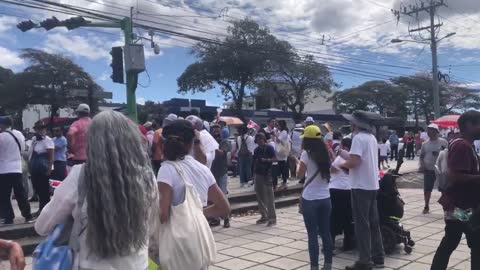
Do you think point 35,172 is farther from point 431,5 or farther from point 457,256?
point 431,5

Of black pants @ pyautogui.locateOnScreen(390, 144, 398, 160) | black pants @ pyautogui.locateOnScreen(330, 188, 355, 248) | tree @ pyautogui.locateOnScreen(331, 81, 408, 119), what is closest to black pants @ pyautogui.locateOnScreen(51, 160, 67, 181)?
black pants @ pyautogui.locateOnScreen(330, 188, 355, 248)

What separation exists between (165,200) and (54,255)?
2.93ft

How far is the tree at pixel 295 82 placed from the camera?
46656mm

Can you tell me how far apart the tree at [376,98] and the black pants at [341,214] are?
56.6 meters

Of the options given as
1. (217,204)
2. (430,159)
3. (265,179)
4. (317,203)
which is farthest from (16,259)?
(430,159)

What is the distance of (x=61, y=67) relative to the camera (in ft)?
133

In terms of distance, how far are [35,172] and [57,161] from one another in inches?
48.3

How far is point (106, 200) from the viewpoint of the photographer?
6.89 ft

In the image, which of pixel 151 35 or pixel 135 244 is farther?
pixel 151 35

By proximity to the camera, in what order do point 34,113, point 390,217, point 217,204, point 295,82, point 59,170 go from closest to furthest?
point 217,204
point 390,217
point 59,170
point 34,113
point 295,82

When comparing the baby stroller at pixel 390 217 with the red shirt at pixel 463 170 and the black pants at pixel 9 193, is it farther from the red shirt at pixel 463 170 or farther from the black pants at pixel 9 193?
the black pants at pixel 9 193

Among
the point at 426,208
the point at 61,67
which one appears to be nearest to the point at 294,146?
the point at 426,208

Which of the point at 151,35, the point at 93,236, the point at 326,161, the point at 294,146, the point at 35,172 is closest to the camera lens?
the point at 93,236

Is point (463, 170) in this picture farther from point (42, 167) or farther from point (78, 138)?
point (42, 167)
